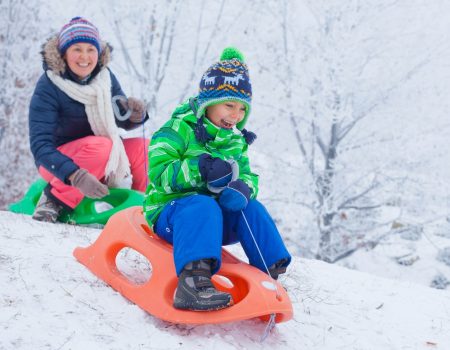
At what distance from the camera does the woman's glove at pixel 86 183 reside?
340cm

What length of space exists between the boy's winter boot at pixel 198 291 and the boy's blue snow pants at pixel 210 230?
40 millimetres

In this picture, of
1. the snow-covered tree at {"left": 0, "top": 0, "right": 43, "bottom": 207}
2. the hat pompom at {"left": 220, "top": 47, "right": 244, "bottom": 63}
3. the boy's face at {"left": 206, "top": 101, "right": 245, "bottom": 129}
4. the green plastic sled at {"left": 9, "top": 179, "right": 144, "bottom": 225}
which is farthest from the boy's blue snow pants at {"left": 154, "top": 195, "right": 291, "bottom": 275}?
the snow-covered tree at {"left": 0, "top": 0, "right": 43, "bottom": 207}

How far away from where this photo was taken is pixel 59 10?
28.9 ft

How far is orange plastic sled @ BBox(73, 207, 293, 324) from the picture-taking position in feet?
6.30

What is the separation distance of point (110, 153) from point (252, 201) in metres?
1.73

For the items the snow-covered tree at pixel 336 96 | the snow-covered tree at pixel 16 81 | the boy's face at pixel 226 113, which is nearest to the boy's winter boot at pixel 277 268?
the boy's face at pixel 226 113

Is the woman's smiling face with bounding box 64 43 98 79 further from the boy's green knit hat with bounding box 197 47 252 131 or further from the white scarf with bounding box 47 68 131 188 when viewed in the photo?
the boy's green knit hat with bounding box 197 47 252 131

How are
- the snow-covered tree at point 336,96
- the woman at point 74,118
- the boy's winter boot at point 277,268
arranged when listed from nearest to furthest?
the boy's winter boot at point 277,268 → the woman at point 74,118 → the snow-covered tree at point 336,96

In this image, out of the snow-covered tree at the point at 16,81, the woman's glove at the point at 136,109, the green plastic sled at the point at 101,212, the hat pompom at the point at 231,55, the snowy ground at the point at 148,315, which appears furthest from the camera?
the snow-covered tree at the point at 16,81

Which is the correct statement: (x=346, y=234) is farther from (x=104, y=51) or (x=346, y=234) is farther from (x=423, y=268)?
(x=104, y=51)

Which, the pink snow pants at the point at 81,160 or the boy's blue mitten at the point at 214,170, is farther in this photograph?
the pink snow pants at the point at 81,160

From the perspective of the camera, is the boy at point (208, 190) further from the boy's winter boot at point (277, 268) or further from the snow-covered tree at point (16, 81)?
the snow-covered tree at point (16, 81)

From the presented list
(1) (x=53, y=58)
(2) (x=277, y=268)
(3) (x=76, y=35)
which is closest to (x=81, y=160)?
(1) (x=53, y=58)

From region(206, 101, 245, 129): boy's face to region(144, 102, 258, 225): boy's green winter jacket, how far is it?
0.15ft
